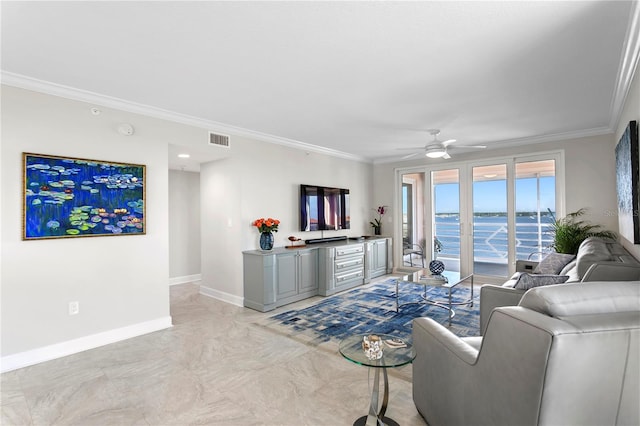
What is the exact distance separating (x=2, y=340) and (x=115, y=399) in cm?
135

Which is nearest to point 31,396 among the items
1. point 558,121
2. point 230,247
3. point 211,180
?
point 230,247

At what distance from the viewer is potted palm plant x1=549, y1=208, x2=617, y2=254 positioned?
15.3 ft

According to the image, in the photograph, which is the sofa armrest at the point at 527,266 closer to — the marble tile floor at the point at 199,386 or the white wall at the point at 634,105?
the white wall at the point at 634,105

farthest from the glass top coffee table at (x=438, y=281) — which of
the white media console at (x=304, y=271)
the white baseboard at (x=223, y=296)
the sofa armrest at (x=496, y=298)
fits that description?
the white baseboard at (x=223, y=296)

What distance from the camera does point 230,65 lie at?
2.67 meters

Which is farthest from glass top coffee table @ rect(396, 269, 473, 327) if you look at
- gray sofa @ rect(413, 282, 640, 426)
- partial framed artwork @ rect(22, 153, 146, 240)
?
partial framed artwork @ rect(22, 153, 146, 240)

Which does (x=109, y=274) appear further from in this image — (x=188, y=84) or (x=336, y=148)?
(x=336, y=148)

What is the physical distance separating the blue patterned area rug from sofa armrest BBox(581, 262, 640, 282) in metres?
1.40

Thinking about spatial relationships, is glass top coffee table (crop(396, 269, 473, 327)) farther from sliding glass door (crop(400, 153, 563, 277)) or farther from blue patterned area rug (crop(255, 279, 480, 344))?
sliding glass door (crop(400, 153, 563, 277))

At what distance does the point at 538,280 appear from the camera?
281cm

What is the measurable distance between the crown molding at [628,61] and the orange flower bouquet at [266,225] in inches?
159

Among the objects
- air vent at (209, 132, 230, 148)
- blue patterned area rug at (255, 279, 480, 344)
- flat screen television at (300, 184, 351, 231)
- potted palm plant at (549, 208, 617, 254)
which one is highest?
air vent at (209, 132, 230, 148)

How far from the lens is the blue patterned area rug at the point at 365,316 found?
142 inches

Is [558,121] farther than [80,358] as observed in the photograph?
Yes
